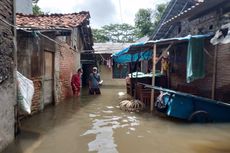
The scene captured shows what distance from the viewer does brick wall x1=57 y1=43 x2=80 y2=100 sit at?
43.5 ft

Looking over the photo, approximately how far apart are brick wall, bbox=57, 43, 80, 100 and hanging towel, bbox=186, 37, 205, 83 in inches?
241

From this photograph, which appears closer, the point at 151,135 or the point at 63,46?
the point at 151,135

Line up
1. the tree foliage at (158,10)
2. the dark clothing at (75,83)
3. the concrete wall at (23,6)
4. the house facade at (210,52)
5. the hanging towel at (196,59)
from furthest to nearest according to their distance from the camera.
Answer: the tree foliage at (158,10) < the concrete wall at (23,6) < the dark clothing at (75,83) < the house facade at (210,52) < the hanging towel at (196,59)

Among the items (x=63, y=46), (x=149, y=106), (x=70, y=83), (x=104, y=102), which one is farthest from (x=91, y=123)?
(x=70, y=83)

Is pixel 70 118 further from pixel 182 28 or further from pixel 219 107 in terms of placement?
pixel 182 28

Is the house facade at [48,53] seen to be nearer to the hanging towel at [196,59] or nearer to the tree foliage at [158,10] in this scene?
the hanging towel at [196,59]

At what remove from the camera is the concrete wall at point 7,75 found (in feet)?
18.6

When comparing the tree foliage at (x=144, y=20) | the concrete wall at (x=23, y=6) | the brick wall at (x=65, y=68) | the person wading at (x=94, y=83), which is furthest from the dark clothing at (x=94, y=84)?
the tree foliage at (x=144, y=20)

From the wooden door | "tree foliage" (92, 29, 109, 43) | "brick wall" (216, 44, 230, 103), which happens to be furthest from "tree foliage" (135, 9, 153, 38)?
"brick wall" (216, 44, 230, 103)

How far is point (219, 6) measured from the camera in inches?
384

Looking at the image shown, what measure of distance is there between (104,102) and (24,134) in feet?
22.0

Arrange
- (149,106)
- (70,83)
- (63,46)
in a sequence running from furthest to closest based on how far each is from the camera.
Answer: (70,83)
(63,46)
(149,106)

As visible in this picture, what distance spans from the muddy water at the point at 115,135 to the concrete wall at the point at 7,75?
0.38 meters

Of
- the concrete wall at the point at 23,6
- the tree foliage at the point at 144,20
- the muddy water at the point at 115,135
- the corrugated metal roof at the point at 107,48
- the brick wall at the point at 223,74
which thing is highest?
the tree foliage at the point at 144,20
